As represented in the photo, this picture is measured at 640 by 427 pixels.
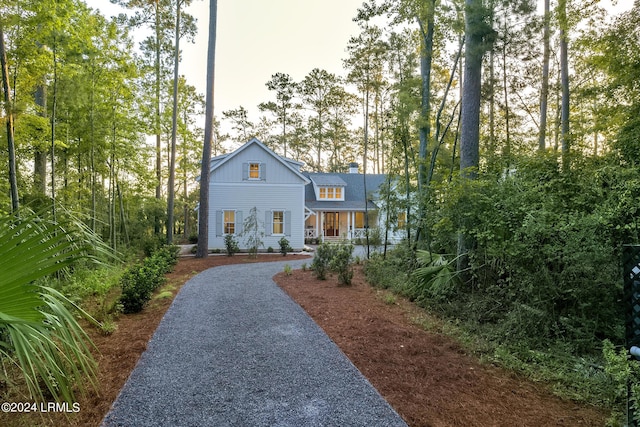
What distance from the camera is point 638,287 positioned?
2094 millimetres

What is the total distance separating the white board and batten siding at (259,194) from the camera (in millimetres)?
14648

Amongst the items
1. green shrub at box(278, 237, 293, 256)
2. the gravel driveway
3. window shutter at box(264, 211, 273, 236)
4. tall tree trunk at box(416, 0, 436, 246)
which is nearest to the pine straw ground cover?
the gravel driveway

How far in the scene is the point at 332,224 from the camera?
67.9 feet

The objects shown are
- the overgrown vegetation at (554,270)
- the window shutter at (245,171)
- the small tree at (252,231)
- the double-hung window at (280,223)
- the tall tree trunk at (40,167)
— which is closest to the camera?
the overgrown vegetation at (554,270)

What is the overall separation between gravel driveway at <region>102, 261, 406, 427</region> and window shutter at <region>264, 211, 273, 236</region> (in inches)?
391

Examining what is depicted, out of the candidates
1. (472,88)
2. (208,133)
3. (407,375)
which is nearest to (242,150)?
(208,133)

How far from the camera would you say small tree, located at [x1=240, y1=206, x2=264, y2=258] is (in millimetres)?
13243

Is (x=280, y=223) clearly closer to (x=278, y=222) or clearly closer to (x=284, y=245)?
(x=278, y=222)

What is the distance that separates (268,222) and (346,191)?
24.9 feet

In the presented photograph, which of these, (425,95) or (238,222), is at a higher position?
(425,95)

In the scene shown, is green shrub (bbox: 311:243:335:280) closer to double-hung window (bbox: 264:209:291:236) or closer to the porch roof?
double-hung window (bbox: 264:209:291:236)

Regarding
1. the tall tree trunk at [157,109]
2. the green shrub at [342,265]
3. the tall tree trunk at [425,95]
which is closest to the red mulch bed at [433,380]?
the green shrub at [342,265]

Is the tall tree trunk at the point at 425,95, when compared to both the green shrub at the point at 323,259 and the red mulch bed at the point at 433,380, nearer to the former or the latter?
the green shrub at the point at 323,259

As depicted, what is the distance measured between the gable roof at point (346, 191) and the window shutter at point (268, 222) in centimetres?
430
